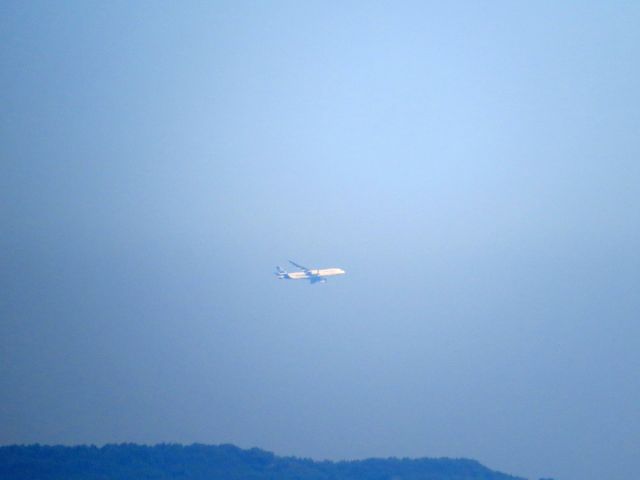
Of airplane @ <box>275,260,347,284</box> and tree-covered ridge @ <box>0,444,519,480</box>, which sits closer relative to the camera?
tree-covered ridge @ <box>0,444,519,480</box>

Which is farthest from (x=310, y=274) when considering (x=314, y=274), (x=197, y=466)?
(x=197, y=466)

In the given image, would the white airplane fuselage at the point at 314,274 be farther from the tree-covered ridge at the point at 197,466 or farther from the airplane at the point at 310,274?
the tree-covered ridge at the point at 197,466

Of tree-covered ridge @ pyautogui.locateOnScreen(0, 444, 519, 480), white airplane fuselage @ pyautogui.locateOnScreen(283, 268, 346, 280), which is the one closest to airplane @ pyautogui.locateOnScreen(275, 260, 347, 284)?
white airplane fuselage @ pyautogui.locateOnScreen(283, 268, 346, 280)

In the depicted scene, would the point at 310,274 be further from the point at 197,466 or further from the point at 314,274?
the point at 197,466

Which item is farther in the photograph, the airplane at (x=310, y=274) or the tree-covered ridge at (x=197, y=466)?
the airplane at (x=310, y=274)

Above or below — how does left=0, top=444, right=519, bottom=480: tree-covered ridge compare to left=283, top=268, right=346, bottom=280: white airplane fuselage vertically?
below

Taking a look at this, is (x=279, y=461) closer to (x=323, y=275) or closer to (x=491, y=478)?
(x=491, y=478)

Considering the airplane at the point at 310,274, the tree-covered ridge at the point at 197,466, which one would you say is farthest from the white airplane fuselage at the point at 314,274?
the tree-covered ridge at the point at 197,466

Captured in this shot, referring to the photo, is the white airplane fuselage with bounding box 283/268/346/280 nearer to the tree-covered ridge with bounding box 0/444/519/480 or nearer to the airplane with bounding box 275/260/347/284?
the airplane with bounding box 275/260/347/284
